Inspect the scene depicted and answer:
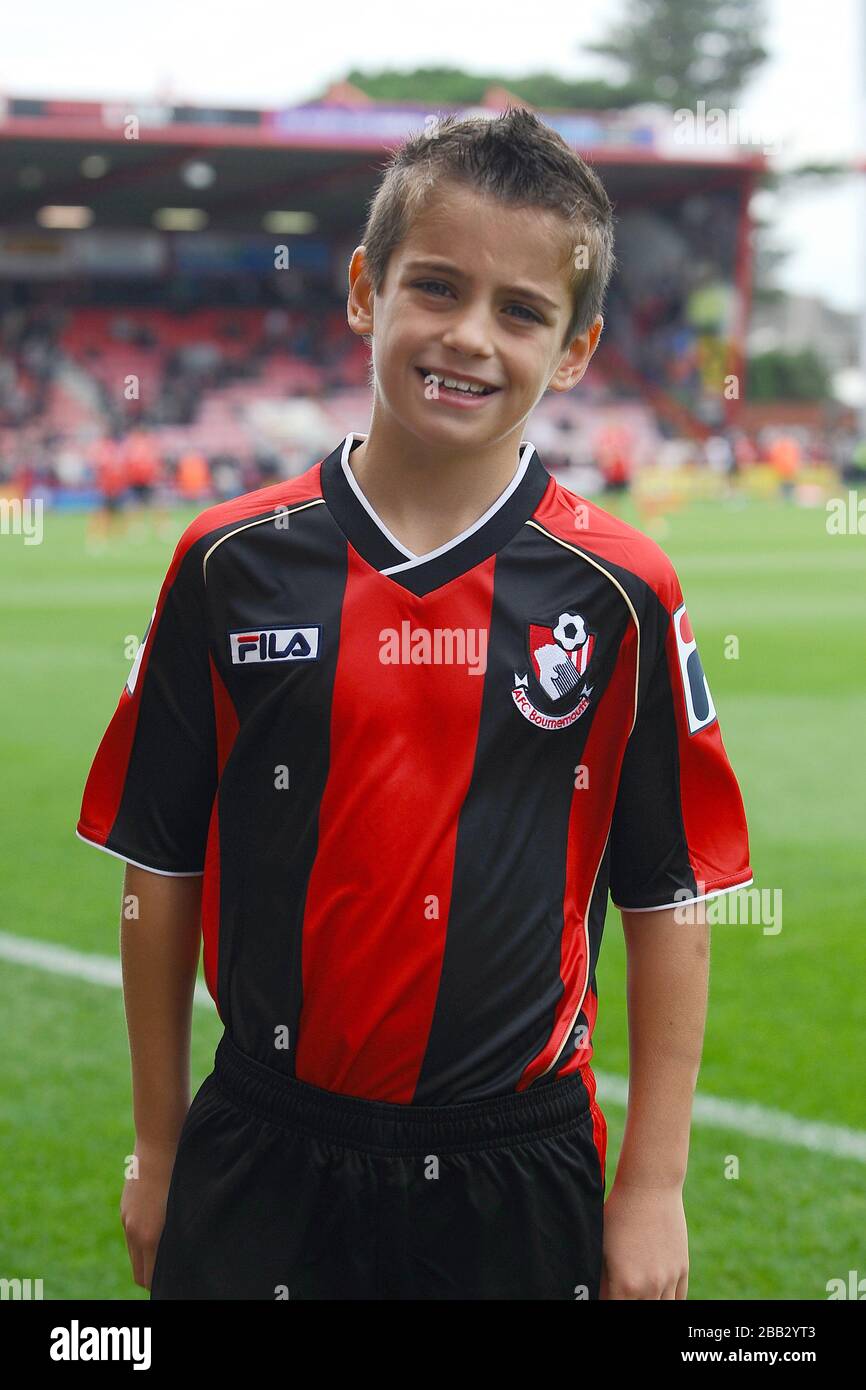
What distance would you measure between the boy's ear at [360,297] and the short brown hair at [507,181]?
18 mm

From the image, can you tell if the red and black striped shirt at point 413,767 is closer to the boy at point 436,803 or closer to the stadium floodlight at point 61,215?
the boy at point 436,803

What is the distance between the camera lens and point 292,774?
164 cm

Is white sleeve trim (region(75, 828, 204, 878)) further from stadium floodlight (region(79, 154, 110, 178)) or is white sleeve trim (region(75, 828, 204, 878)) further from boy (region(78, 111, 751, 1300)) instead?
stadium floodlight (region(79, 154, 110, 178))

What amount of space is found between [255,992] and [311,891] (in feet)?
0.42

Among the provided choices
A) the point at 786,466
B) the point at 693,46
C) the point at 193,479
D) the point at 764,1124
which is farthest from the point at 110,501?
the point at 693,46

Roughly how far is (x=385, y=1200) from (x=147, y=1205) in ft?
1.10

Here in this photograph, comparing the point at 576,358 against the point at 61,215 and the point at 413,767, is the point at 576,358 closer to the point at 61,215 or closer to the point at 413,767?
the point at 413,767

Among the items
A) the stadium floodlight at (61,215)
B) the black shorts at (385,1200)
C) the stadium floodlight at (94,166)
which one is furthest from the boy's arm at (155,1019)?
the stadium floodlight at (61,215)

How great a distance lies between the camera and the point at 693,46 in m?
58.2

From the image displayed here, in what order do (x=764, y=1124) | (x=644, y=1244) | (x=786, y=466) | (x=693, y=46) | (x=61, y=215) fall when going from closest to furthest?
(x=644, y=1244) → (x=764, y=1124) → (x=786, y=466) → (x=61, y=215) → (x=693, y=46)

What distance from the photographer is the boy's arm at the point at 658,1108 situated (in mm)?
1680

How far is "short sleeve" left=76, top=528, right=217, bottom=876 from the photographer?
1691mm

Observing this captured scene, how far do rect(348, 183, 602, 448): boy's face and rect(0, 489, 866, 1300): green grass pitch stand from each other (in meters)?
1.94
